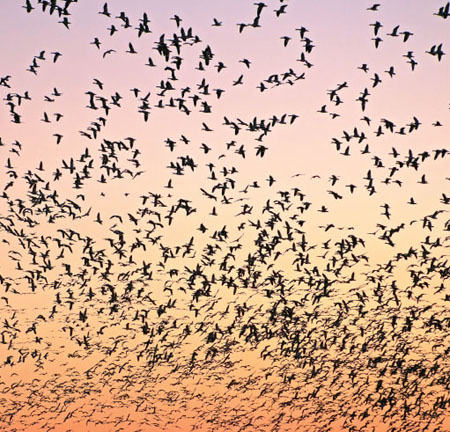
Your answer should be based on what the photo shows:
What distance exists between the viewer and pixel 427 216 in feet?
144

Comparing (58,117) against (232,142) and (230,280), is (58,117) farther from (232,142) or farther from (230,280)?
(230,280)

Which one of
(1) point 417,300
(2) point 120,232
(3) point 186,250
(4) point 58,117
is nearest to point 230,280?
(3) point 186,250

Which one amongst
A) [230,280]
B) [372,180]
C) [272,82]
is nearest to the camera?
[272,82]

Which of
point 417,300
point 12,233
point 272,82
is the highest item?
point 272,82

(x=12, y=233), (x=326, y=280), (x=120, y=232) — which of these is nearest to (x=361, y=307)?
(x=326, y=280)

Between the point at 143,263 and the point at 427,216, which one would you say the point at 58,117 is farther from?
the point at 427,216

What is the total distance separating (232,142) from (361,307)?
12.7m

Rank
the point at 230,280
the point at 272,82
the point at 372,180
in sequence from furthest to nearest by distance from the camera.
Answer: the point at 230,280, the point at 372,180, the point at 272,82

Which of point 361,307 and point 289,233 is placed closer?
point 289,233

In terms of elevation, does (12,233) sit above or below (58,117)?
below

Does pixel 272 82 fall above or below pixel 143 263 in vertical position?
above

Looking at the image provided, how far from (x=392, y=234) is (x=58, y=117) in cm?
1673

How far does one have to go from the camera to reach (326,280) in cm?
4641

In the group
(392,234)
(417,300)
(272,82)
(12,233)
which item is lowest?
(417,300)
